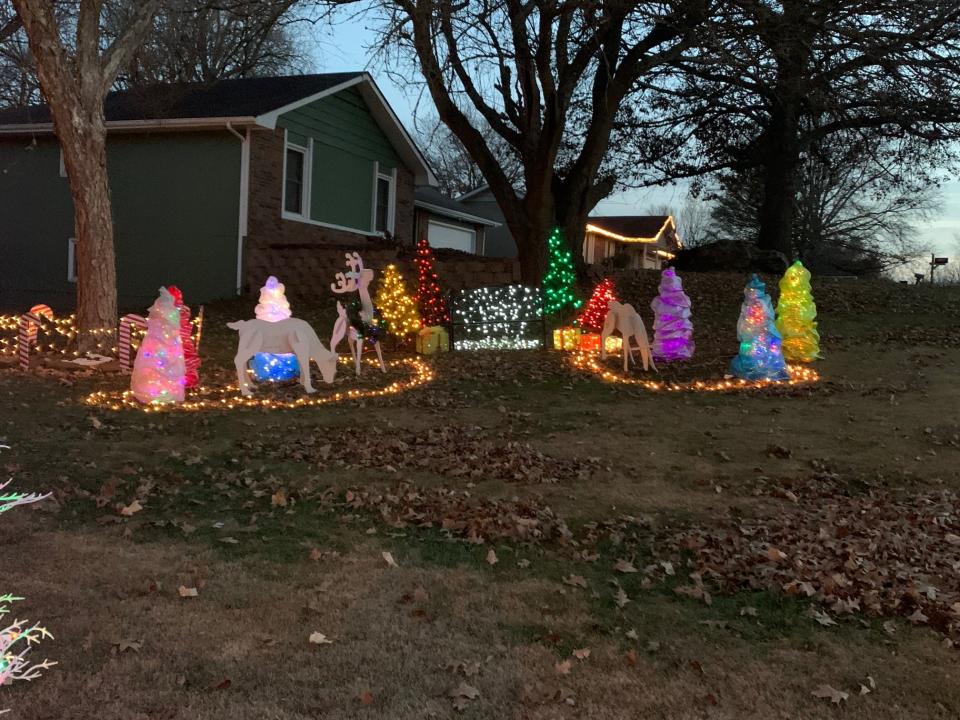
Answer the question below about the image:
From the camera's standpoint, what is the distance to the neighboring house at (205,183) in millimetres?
17875

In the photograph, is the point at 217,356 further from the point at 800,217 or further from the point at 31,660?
the point at 800,217

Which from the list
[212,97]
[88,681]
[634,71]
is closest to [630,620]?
[88,681]

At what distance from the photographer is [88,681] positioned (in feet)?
10.9

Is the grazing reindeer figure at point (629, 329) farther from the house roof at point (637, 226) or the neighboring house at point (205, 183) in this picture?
the house roof at point (637, 226)

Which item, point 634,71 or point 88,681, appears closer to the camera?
point 88,681

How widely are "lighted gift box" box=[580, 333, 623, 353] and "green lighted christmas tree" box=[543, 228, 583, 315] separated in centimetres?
128

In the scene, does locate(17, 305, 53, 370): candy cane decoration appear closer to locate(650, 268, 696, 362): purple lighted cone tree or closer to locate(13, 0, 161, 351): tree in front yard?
locate(13, 0, 161, 351): tree in front yard

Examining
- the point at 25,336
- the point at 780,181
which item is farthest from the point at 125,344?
the point at 780,181

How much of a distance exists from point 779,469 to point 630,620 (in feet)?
12.8

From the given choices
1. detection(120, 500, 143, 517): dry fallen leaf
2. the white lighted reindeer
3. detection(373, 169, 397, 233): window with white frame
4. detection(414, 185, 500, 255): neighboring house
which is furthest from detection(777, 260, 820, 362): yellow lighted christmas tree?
detection(414, 185, 500, 255): neighboring house

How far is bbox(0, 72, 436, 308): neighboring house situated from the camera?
17875mm

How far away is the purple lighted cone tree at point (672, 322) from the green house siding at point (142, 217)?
9652 millimetres

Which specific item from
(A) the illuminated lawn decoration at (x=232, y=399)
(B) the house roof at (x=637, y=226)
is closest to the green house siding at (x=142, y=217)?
(A) the illuminated lawn decoration at (x=232, y=399)

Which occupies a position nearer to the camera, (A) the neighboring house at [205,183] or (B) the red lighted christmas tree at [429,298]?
(B) the red lighted christmas tree at [429,298]
